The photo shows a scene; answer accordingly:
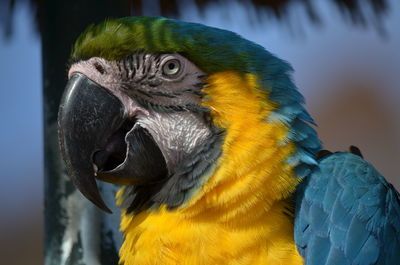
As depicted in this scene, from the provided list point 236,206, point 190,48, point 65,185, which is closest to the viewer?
point 236,206

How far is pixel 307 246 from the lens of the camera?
4.82 ft

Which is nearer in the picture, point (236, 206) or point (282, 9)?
point (236, 206)

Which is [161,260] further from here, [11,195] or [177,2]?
[11,195]

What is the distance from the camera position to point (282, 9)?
6.48 feet

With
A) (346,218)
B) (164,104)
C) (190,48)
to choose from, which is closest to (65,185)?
(164,104)

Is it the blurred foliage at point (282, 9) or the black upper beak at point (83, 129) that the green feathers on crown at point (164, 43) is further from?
the blurred foliage at point (282, 9)

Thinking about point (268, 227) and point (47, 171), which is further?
point (47, 171)

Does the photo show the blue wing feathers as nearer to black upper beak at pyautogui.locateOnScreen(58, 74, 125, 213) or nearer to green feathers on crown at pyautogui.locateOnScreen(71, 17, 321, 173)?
green feathers on crown at pyautogui.locateOnScreen(71, 17, 321, 173)

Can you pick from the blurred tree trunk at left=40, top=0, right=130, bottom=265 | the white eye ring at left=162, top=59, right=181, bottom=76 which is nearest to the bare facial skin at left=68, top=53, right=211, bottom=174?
the white eye ring at left=162, top=59, right=181, bottom=76

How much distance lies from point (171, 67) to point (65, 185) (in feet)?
1.58

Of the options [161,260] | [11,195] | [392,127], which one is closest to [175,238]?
[161,260]

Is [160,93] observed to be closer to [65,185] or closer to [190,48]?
[190,48]

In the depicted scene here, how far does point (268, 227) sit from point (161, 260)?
0.83ft

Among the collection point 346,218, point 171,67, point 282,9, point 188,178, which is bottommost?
point 346,218
